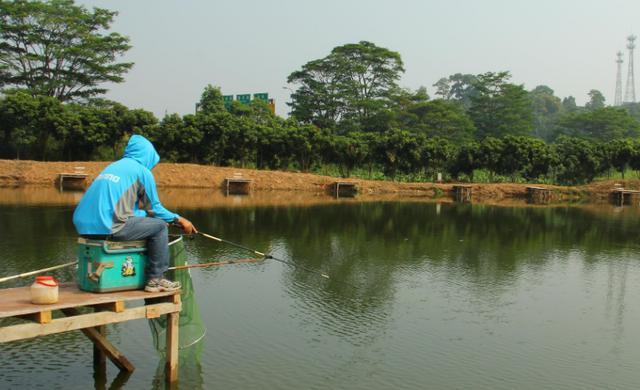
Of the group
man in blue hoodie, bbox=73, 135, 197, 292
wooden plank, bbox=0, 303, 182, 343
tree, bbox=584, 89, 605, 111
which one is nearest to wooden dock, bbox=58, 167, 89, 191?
man in blue hoodie, bbox=73, 135, 197, 292

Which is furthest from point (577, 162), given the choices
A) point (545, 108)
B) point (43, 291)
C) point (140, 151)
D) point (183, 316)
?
point (545, 108)

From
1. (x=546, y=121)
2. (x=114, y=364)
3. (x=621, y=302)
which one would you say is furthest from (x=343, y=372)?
(x=546, y=121)

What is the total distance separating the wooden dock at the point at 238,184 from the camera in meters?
39.4

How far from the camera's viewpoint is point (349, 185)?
140 feet

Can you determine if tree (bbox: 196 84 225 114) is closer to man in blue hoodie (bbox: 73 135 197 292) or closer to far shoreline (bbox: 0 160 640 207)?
far shoreline (bbox: 0 160 640 207)

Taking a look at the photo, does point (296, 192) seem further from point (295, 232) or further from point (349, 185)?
point (295, 232)

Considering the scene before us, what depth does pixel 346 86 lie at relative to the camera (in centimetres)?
5925

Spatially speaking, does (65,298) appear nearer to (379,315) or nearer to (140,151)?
(140,151)

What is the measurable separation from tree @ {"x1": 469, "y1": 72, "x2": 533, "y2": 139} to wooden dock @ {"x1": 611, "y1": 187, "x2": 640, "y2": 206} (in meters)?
18.5

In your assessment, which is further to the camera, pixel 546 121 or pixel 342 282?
pixel 546 121

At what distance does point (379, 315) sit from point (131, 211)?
5.06 metres

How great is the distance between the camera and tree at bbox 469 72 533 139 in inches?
2479

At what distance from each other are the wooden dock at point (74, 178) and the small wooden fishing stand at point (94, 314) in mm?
30796

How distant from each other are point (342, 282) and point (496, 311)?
3088mm
